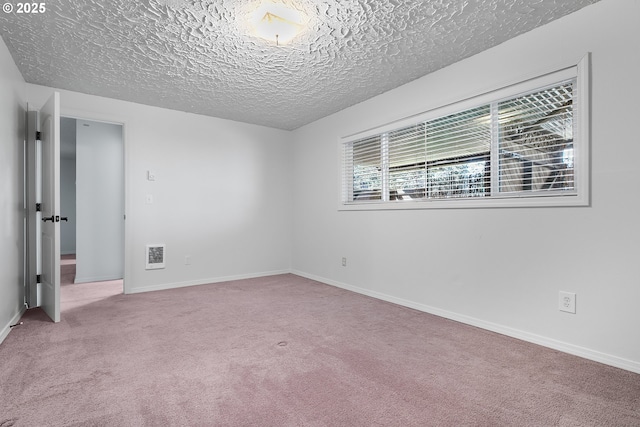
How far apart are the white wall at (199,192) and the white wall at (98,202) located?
3.97ft

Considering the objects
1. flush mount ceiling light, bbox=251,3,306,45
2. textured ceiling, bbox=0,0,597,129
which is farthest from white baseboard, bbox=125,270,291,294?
flush mount ceiling light, bbox=251,3,306,45

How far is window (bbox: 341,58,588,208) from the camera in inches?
92.1

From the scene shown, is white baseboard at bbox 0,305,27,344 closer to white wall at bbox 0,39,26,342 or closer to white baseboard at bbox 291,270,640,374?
white wall at bbox 0,39,26,342

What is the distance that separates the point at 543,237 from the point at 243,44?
9.07ft

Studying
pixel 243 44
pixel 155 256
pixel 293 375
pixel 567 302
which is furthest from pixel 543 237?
pixel 155 256

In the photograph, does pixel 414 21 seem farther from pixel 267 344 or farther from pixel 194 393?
pixel 194 393

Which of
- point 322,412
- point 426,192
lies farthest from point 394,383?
point 426,192

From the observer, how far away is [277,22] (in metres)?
2.31

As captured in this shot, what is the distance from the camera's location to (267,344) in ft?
8.04

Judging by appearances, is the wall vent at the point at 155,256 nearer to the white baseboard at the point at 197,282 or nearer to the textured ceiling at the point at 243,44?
the white baseboard at the point at 197,282

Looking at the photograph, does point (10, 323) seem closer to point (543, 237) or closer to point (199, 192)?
point (199, 192)

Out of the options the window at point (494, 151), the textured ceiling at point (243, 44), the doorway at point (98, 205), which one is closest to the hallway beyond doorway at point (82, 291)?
the doorway at point (98, 205)

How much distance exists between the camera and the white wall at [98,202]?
493cm

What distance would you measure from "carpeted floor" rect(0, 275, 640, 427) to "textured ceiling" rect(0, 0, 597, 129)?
2359mm
